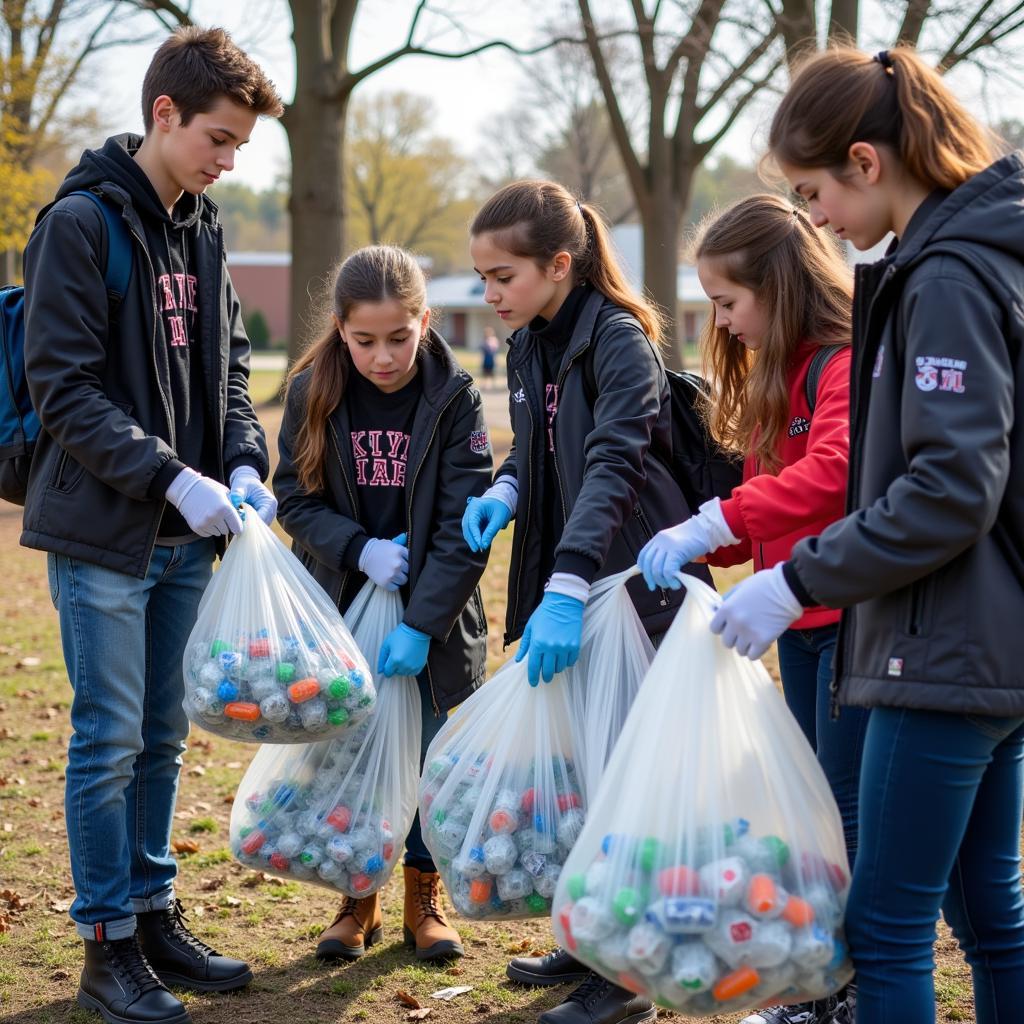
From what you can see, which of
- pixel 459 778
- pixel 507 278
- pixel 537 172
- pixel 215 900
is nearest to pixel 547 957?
pixel 459 778

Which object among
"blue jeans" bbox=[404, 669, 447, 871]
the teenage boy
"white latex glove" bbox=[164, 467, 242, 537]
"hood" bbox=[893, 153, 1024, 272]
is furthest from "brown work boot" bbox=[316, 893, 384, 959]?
"hood" bbox=[893, 153, 1024, 272]

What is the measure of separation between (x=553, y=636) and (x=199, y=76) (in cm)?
147

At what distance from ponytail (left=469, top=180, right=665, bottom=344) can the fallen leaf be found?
1612 mm

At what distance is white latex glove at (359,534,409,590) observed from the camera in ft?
9.86

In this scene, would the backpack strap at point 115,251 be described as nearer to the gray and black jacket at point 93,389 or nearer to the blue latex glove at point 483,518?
the gray and black jacket at point 93,389

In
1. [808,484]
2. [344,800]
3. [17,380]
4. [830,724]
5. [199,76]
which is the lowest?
[344,800]

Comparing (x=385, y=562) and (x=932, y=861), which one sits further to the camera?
(x=385, y=562)

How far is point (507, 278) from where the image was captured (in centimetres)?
Answer: 278

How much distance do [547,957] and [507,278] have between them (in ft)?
5.39

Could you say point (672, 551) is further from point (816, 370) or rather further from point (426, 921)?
point (426, 921)

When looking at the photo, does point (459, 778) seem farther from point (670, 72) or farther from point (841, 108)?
point (670, 72)

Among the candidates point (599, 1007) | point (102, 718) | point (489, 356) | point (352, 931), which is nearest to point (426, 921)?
point (352, 931)

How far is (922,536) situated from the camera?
1800mm

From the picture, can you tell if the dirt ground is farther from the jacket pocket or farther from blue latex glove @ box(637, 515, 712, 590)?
the jacket pocket
